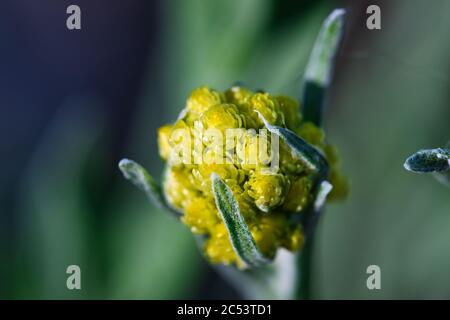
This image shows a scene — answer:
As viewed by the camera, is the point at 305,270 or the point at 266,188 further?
the point at 305,270

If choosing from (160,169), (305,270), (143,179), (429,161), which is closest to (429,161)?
(429,161)

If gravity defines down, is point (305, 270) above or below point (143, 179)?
below

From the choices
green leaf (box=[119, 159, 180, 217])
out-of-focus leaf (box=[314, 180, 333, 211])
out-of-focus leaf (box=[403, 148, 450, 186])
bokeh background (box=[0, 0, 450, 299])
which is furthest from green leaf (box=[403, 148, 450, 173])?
bokeh background (box=[0, 0, 450, 299])

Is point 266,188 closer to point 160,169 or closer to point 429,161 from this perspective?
point 429,161

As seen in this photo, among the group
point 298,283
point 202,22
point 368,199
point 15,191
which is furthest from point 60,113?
point 298,283

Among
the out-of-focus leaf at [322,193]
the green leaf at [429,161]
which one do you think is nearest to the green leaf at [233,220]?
the out-of-focus leaf at [322,193]
